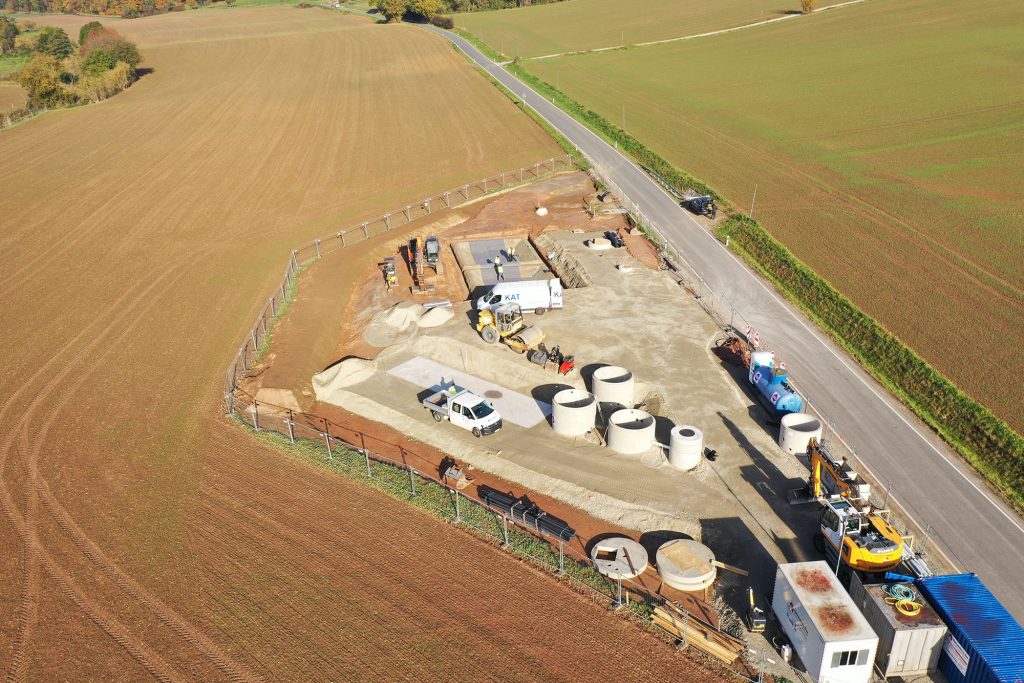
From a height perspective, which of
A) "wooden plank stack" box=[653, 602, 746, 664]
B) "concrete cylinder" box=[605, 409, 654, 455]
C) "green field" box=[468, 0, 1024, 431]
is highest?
"green field" box=[468, 0, 1024, 431]

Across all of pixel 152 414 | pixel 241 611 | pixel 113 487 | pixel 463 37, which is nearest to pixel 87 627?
pixel 241 611

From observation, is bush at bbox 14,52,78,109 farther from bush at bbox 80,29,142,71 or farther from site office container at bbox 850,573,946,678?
site office container at bbox 850,573,946,678

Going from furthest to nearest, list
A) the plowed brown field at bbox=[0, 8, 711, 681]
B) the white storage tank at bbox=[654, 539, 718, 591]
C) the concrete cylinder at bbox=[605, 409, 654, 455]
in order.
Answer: the concrete cylinder at bbox=[605, 409, 654, 455], the white storage tank at bbox=[654, 539, 718, 591], the plowed brown field at bbox=[0, 8, 711, 681]

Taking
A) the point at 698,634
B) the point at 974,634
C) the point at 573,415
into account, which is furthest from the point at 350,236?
the point at 974,634

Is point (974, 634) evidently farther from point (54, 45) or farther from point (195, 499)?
point (54, 45)

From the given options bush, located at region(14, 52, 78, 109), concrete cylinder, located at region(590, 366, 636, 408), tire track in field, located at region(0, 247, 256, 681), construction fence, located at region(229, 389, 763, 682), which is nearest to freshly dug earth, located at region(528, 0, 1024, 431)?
concrete cylinder, located at region(590, 366, 636, 408)

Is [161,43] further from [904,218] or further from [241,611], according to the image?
[241,611]

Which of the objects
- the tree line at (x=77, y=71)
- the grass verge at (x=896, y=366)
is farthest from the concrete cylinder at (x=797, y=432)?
the tree line at (x=77, y=71)

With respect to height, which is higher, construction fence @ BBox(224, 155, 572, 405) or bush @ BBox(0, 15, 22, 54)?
bush @ BBox(0, 15, 22, 54)
